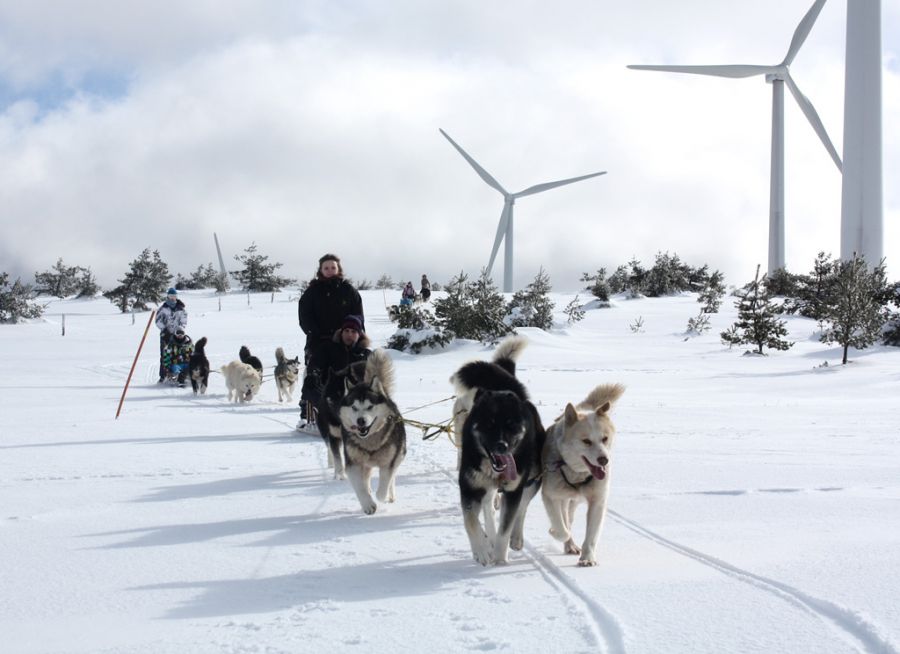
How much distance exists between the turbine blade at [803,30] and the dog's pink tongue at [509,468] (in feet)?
125

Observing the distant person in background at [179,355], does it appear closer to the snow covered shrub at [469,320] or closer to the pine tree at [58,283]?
the snow covered shrub at [469,320]

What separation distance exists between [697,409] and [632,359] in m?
8.50

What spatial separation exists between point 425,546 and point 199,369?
39.1 feet

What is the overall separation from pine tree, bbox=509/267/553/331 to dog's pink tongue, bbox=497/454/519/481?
64.8ft

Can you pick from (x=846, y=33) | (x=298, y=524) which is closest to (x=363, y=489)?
(x=298, y=524)

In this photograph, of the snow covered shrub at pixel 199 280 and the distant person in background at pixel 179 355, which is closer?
the distant person in background at pixel 179 355

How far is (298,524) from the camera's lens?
5.12 m

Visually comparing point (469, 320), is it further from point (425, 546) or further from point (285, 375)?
point (425, 546)

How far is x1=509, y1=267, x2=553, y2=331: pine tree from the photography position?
2477 centimetres

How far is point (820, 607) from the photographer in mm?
3271

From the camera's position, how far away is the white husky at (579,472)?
4.22 m

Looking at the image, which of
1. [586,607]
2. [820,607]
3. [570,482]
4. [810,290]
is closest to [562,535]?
[570,482]

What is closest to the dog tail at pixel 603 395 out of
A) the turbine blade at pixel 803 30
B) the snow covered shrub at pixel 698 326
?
the snow covered shrub at pixel 698 326

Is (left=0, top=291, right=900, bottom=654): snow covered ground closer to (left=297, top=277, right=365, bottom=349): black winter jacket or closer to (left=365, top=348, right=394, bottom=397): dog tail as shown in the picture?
(left=365, top=348, right=394, bottom=397): dog tail
